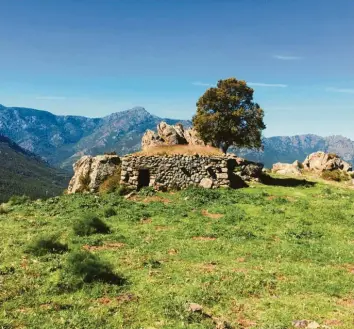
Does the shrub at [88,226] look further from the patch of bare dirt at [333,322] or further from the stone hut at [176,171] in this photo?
the patch of bare dirt at [333,322]

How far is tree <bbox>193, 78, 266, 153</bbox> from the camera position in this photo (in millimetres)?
55969

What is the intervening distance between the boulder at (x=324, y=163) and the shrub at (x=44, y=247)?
209ft

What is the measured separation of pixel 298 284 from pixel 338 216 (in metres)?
14.2

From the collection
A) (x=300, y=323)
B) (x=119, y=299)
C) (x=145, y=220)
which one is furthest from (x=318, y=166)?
(x=119, y=299)

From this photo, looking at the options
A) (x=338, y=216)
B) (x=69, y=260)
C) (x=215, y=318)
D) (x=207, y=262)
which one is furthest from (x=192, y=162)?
(x=215, y=318)

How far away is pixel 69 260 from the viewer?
15.8 m

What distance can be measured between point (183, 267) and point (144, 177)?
916 inches

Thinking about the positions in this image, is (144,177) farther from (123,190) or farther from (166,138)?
(166,138)

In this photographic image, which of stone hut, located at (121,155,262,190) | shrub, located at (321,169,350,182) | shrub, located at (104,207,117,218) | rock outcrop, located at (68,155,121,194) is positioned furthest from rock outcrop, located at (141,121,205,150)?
shrub, located at (104,207,117,218)

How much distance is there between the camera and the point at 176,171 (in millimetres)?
38688

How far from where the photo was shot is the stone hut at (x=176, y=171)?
127 ft

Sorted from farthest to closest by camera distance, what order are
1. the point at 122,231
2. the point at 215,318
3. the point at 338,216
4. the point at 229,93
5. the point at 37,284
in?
the point at 229,93
the point at 338,216
the point at 122,231
the point at 37,284
the point at 215,318

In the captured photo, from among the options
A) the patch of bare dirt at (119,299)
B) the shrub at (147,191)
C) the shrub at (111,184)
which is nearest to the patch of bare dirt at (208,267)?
the patch of bare dirt at (119,299)

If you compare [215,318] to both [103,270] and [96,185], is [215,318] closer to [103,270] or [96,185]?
[103,270]
